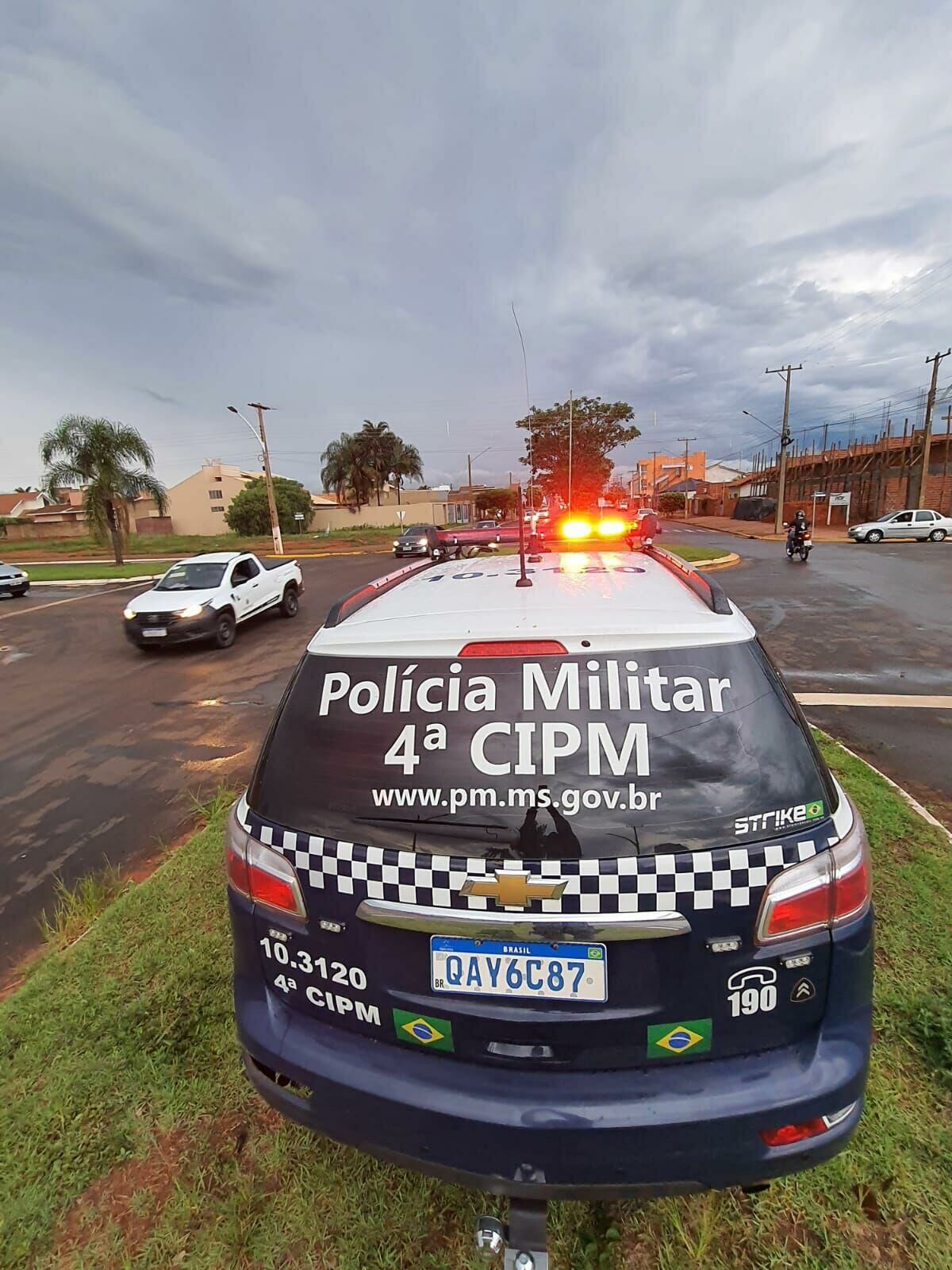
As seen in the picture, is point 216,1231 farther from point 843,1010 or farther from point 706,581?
point 706,581

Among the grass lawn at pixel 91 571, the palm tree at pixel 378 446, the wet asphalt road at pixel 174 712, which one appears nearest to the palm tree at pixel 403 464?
the palm tree at pixel 378 446

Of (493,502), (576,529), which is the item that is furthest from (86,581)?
(493,502)

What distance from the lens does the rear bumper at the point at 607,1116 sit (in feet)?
4.45

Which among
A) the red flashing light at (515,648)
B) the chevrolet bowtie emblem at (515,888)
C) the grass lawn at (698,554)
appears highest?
the red flashing light at (515,648)

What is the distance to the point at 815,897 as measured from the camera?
1410 mm

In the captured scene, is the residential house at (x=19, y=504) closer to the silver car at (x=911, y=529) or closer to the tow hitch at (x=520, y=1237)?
the silver car at (x=911, y=529)

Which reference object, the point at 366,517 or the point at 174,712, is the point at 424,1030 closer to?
the point at 174,712

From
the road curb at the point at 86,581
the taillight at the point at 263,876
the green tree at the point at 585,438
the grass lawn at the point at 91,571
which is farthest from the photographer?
the green tree at the point at 585,438

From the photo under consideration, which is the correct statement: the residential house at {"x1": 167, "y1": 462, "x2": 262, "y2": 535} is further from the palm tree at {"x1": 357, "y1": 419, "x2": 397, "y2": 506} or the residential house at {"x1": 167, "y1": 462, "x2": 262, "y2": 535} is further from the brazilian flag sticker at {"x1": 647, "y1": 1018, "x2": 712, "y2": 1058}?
the brazilian flag sticker at {"x1": 647, "y1": 1018, "x2": 712, "y2": 1058}

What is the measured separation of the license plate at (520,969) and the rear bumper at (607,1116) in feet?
0.66

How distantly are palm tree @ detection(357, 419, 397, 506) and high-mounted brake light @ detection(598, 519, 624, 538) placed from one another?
58.2 meters

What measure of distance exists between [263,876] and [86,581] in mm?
23757

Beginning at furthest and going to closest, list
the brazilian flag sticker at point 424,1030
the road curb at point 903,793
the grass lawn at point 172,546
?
the grass lawn at point 172,546 < the road curb at point 903,793 < the brazilian flag sticker at point 424,1030

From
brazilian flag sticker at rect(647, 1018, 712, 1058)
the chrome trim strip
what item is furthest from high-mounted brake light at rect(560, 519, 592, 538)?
brazilian flag sticker at rect(647, 1018, 712, 1058)
